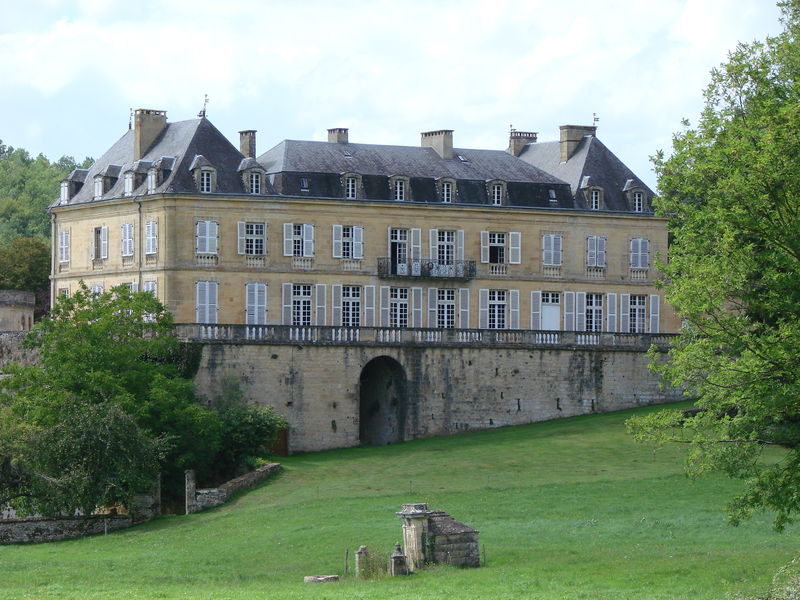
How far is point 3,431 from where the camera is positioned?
47250mm

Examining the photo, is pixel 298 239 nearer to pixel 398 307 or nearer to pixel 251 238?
pixel 251 238

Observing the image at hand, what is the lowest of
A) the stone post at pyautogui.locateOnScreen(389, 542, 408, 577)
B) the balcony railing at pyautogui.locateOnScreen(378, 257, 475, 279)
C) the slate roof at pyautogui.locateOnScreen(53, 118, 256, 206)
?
the stone post at pyautogui.locateOnScreen(389, 542, 408, 577)

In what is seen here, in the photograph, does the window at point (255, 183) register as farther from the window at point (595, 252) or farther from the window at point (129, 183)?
the window at point (595, 252)

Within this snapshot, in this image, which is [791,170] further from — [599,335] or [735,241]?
[599,335]

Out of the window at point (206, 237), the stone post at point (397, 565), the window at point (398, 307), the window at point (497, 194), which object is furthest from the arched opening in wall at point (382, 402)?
the stone post at point (397, 565)

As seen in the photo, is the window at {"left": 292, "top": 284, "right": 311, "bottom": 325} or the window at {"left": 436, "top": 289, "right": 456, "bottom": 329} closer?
the window at {"left": 292, "top": 284, "right": 311, "bottom": 325}

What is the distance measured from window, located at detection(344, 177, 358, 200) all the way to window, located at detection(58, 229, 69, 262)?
1160 cm

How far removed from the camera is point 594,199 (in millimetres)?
67250

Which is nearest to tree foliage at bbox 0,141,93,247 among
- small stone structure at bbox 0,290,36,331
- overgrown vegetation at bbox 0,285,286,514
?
small stone structure at bbox 0,290,36,331

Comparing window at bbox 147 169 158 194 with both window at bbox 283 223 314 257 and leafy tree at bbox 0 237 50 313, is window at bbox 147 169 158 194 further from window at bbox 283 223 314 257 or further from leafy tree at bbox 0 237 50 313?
leafy tree at bbox 0 237 50 313

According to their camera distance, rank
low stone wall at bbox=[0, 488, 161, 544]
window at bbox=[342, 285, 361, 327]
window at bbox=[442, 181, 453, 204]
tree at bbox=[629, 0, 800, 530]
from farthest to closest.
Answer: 1. window at bbox=[442, 181, 453, 204]
2. window at bbox=[342, 285, 361, 327]
3. low stone wall at bbox=[0, 488, 161, 544]
4. tree at bbox=[629, 0, 800, 530]

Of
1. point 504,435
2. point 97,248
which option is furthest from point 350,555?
point 97,248

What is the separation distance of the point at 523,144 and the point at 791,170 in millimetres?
40343

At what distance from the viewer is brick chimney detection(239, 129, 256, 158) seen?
65.2 metres
